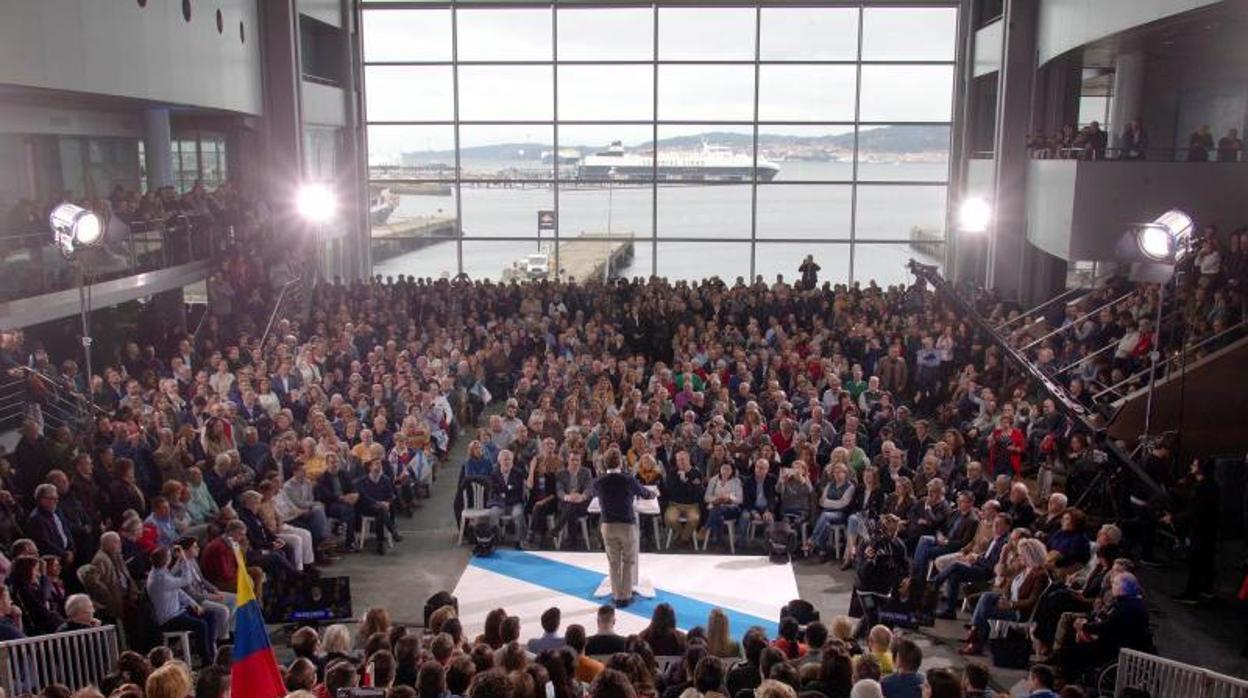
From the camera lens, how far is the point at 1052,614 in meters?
8.43

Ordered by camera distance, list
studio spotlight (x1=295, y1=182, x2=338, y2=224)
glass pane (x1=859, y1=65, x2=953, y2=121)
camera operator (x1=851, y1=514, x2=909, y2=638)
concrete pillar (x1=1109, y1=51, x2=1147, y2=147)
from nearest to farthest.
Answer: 1. camera operator (x1=851, y1=514, x2=909, y2=638)
2. concrete pillar (x1=1109, y1=51, x2=1147, y2=147)
3. studio spotlight (x1=295, y1=182, x2=338, y2=224)
4. glass pane (x1=859, y1=65, x2=953, y2=121)

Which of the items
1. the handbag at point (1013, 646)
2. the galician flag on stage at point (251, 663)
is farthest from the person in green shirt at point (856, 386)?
the galician flag on stage at point (251, 663)

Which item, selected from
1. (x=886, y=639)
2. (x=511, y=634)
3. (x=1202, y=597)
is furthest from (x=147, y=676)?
(x=1202, y=597)

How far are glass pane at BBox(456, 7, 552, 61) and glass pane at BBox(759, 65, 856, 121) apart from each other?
5074mm

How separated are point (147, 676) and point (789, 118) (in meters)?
20.5

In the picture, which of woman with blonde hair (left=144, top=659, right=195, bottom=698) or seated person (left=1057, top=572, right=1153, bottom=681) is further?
seated person (left=1057, top=572, right=1153, bottom=681)

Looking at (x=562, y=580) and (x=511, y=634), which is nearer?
(x=511, y=634)

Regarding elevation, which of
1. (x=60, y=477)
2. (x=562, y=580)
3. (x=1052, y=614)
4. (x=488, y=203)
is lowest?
(x=562, y=580)

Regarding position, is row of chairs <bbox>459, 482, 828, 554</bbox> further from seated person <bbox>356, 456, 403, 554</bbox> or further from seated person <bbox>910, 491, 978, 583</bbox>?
seated person <bbox>910, 491, 978, 583</bbox>

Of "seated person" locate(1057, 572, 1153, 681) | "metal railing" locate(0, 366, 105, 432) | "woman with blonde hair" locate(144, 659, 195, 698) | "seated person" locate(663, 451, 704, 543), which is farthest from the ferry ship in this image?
"woman with blonde hair" locate(144, 659, 195, 698)

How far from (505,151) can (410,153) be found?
7.36 feet

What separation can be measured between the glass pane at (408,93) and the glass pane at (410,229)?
1.85 metres

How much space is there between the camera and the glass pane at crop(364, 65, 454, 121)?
2516cm

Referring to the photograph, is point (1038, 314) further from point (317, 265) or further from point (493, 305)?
point (317, 265)
